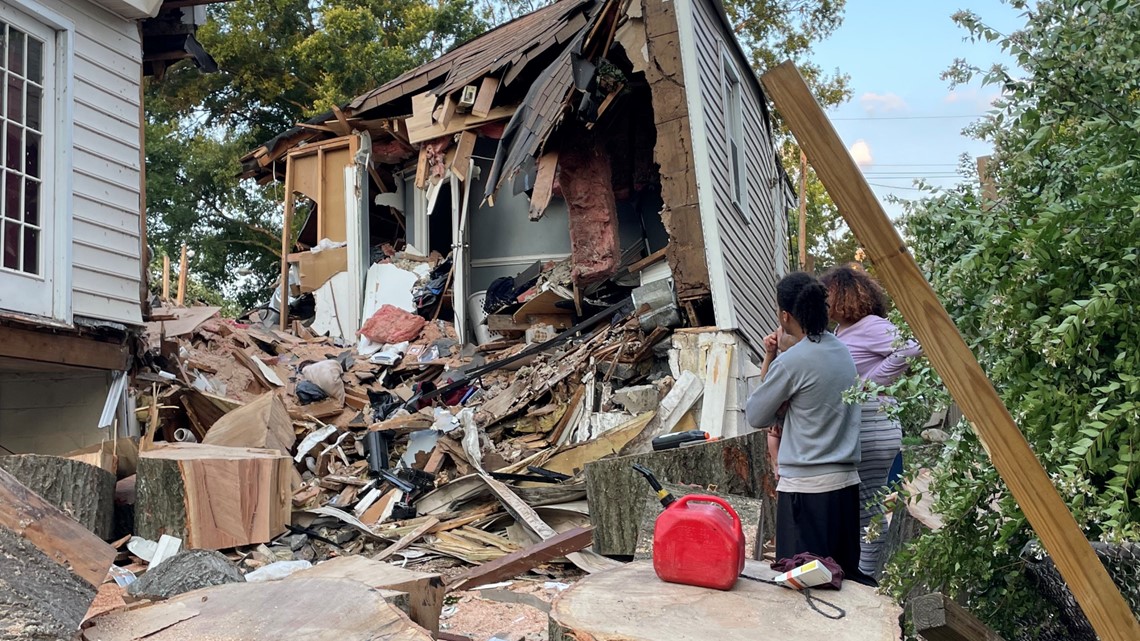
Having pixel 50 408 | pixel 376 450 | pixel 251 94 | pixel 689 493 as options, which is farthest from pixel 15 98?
pixel 251 94

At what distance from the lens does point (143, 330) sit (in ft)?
26.9

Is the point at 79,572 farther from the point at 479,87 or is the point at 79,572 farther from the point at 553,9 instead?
the point at 553,9

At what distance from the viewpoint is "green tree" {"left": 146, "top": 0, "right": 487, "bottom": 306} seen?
892 inches

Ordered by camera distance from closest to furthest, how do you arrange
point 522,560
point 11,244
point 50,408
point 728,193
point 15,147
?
1. point 522,560
2. point 11,244
3. point 15,147
4. point 50,408
5. point 728,193

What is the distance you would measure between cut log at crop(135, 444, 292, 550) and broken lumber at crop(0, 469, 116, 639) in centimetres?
285

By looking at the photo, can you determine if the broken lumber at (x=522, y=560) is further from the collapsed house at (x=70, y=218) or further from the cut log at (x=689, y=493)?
the collapsed house at (x=70, y=218)

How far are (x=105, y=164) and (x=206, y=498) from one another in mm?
3284

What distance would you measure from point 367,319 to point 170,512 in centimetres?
690

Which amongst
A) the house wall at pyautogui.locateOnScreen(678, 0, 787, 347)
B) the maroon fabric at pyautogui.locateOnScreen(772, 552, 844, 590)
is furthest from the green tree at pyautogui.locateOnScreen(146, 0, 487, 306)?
the maroon fabric at pyautogui.locateOnScreen(772, 552, 844, 590)

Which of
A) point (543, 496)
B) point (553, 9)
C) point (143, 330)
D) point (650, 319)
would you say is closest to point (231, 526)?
point (543, 496)

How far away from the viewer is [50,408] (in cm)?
787

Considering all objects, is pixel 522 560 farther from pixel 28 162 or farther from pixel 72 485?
pixel 28 162

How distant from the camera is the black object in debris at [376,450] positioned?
26.4 ft

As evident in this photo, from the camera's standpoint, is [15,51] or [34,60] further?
[34,60]
